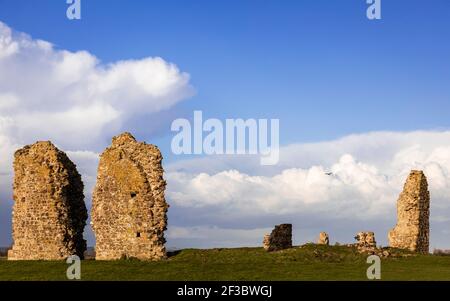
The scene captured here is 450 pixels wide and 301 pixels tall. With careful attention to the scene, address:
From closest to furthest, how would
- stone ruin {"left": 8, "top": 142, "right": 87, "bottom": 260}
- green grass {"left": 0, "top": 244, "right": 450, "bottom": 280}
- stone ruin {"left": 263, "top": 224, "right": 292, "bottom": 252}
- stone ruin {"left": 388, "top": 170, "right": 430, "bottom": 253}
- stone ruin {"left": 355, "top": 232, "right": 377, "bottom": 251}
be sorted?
green grass {"left": 0, "top": 244, "right": 450, "bottom": 280} < stone ruin {"left": 8, "top": 142, "right": 87, "bottom": 260} < stone ruin {"left": 355, "top": 232, "right": 377, "bottom": 251} < stone ruin {"left": 263, "top": 224, "right": 292, "bottom": 252} < stone ruin {"left": 388, "top": 170, "right": 430, "bottom": 253}

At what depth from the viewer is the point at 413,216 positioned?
1924 inches

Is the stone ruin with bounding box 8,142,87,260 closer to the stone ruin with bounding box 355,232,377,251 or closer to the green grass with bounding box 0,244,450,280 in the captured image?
the green grass with bounding box 0,244,450,280

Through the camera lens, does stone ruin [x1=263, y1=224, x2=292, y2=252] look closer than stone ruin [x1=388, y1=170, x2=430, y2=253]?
Yes

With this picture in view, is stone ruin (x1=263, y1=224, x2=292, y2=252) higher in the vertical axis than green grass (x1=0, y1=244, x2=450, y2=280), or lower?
higher

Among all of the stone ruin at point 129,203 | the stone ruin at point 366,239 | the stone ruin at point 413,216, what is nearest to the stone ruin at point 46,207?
the stone ruin at point 129,203

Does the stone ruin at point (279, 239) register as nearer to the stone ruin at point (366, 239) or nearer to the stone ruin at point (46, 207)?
the stone ruin at point (366, 239)

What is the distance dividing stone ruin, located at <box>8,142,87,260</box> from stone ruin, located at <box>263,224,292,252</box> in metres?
10.6

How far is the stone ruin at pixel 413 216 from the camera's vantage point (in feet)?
160

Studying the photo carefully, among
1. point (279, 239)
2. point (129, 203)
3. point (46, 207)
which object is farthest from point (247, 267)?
point (46, 207)

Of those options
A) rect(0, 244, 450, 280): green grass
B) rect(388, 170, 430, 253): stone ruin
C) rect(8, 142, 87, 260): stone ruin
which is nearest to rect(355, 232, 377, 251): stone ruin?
rect(0, 244, 450, 280): green grass

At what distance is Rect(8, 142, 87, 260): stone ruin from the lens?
41094 mm

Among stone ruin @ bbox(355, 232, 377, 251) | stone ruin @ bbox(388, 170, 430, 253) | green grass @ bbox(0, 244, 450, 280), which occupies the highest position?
stone ruin @ bbox(388, 170, 430, 253)
